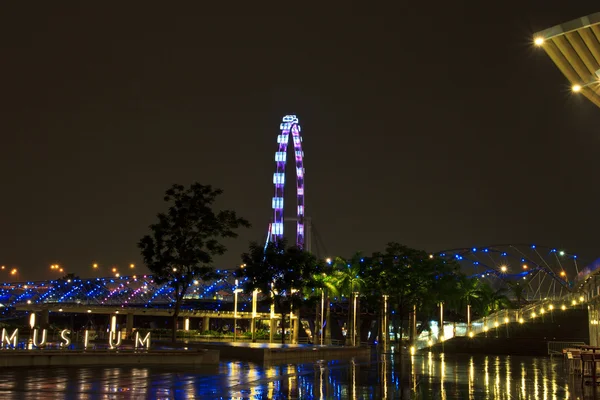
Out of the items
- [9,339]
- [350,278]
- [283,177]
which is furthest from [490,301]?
[9,339]

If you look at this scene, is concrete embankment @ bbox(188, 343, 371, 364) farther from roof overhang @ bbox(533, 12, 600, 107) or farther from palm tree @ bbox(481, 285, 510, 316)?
palm tree @ bbox(481, 285, 510, 316)

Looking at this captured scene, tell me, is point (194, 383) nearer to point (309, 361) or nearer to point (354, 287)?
point (309, 361)

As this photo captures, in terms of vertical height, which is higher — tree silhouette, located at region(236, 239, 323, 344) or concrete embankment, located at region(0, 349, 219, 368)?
tree silhouette, located at region(236, 239, 323, 344)

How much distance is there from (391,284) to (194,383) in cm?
4631

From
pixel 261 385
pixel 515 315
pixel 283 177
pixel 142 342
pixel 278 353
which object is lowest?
pixel 261 385

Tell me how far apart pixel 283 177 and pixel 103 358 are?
69.9m

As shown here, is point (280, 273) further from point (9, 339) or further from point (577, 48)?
point (577, 48)

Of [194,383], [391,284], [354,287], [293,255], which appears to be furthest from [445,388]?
[354,287]

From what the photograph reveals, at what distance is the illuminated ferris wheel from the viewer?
9550cm

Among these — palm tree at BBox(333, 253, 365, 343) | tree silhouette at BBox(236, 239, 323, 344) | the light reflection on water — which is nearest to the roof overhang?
the light reflection on water

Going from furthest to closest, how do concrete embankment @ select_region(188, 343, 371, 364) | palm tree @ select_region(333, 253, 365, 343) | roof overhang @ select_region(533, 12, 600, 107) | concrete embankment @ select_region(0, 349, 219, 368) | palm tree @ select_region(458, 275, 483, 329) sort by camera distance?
palm tree @ select_region(458, 275, 483, 329), palm tree @ select_region(333, 253, 365, 343), concrete embankment @ select_region(188, 343, 371, 364), concrete embankment @ select_region(0, 349, 219, 368), roof overhang @ select_region(533, 12, 600, 107)

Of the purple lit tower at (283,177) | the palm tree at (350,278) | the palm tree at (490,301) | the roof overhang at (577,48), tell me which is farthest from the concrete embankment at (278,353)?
the palm tree at (490,301)

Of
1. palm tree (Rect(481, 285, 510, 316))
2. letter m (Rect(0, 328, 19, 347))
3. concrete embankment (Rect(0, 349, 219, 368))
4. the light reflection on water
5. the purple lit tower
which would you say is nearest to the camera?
the light reflection on water

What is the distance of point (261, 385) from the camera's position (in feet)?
71.5
